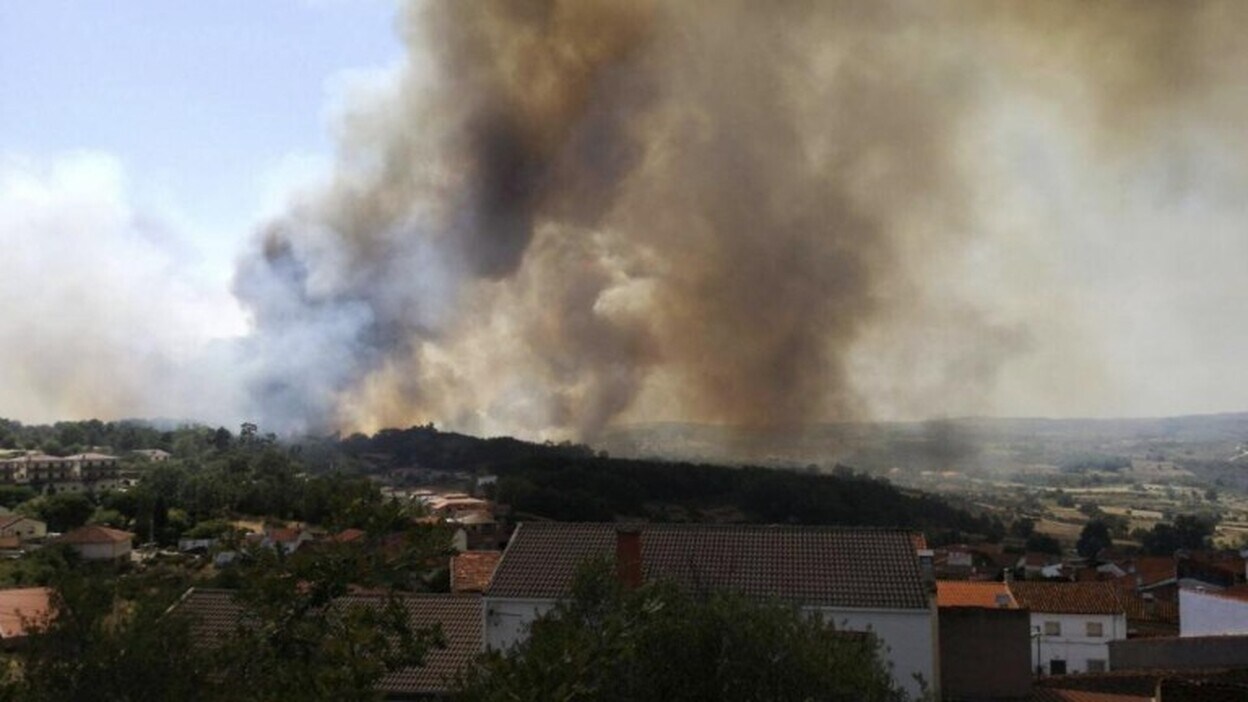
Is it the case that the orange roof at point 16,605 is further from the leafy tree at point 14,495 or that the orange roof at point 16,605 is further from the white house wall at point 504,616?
the leafy tree at point 14,495

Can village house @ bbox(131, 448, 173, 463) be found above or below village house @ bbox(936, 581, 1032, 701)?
above

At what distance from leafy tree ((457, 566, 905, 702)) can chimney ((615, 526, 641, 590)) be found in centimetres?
416

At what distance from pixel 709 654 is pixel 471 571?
54.3ft

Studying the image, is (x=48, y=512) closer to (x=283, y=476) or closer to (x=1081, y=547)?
(x=283, y=476)

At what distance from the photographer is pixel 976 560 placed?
40312 mm

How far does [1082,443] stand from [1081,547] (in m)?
137

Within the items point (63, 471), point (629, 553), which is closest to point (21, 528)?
point (63, 471)

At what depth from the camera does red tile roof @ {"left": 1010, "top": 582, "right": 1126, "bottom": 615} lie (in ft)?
77.9

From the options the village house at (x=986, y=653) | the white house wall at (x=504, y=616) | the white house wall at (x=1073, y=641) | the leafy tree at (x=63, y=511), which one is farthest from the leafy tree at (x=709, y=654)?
the leafy tree at (x=63, y=511)

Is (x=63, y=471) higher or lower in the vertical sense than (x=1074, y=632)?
higher

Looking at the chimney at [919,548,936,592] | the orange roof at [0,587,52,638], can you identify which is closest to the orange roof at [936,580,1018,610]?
the chimney at [919,548,936,592]

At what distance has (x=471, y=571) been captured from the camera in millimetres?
24219

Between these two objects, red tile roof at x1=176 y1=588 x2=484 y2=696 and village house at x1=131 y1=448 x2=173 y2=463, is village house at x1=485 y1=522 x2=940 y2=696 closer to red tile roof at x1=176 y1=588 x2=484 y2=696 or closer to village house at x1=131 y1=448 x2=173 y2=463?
red tile roof at x1=176 y1=588 x2=484 y2=696

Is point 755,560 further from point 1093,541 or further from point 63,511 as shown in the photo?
point 1093,541
